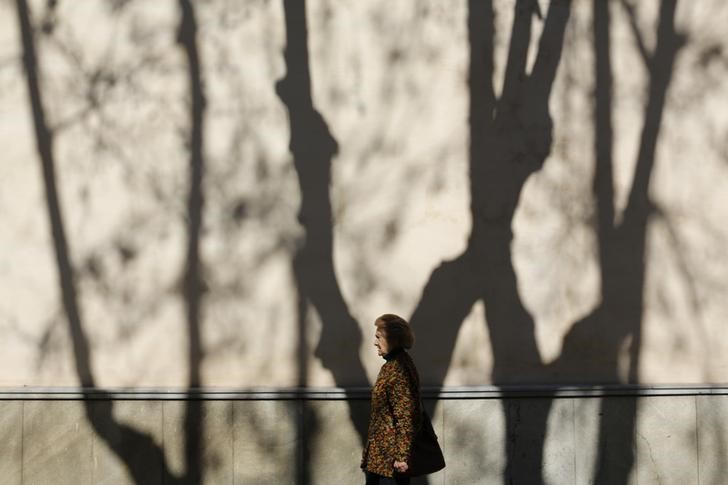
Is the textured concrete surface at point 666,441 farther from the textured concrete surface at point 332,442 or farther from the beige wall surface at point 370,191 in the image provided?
the textured concrete surface at point 332,442

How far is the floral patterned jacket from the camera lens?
7.22 metres

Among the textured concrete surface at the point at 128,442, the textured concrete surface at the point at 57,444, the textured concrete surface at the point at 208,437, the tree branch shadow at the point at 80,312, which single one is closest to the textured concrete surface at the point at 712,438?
the textured concrete surface at the point at 208,437

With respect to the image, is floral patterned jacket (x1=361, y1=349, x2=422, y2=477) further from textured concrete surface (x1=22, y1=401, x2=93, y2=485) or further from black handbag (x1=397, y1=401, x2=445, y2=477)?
textured concrete surface (x1=22, y1=401, x2=93, y2=485)

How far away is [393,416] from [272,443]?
1688mm

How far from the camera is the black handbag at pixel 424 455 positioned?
724cm

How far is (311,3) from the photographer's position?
885 centimetres

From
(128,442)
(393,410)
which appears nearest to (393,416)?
(393,410)

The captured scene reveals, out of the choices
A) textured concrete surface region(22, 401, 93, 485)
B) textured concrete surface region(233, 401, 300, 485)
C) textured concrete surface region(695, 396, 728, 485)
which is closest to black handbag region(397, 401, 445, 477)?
textured concrete surface region(233, 401, 300, 485)

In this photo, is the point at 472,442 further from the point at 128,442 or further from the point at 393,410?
the point at 128,442

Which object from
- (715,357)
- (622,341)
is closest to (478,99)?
(622,341)

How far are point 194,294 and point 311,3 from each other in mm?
2637

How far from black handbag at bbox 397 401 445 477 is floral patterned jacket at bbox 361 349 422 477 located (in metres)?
0.08

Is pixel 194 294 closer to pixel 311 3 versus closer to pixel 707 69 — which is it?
pixel 311 3

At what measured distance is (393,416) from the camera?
288 inches
